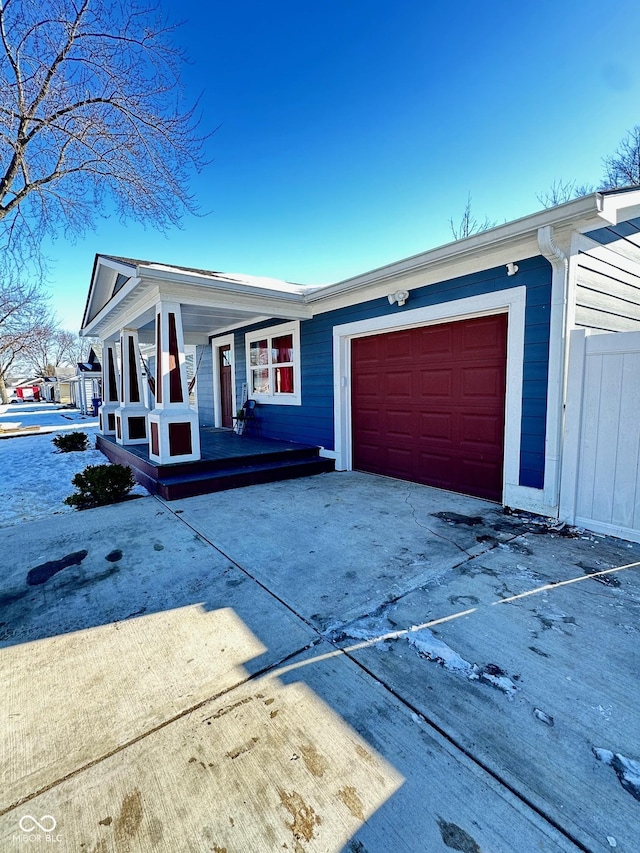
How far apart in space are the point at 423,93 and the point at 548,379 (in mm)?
6114

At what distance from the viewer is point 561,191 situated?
13625 mm

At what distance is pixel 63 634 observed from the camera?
221cm

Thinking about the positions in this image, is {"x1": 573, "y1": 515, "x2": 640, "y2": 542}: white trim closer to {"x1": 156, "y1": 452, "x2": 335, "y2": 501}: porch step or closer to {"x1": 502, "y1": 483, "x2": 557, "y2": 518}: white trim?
{"x1": 502, "y1": 483, "x2": 557, "y2": 518}: white trim

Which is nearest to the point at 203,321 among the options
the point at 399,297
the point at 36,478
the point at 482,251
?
the point at 36,478

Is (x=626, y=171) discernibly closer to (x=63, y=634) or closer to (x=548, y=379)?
(x=548, y=379)

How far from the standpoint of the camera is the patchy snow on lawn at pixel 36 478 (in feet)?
15.1

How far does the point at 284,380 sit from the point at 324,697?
6.34 metres

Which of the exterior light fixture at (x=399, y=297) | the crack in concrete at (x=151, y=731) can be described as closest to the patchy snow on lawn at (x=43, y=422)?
the exterior light fixture at (x=399, y=297)

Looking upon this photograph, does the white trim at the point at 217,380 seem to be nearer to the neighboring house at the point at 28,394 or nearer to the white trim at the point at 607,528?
the white trim at the point at 607,528

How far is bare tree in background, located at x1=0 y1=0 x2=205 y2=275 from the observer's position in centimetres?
573

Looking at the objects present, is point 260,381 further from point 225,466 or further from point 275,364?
point 225,466

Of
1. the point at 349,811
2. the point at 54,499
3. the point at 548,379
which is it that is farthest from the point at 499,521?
the point at 54,499

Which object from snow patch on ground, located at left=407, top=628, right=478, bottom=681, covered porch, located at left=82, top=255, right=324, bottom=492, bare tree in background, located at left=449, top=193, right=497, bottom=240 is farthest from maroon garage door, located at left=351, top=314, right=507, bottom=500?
bare tree in background, located at left=449, top=193, right=497, bottom=240

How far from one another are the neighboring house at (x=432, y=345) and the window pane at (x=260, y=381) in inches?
4.0
